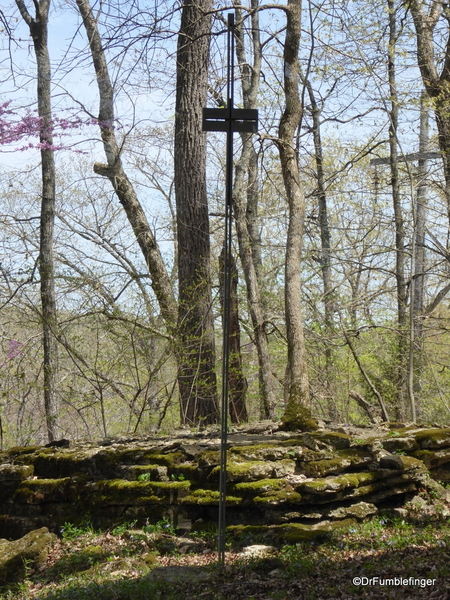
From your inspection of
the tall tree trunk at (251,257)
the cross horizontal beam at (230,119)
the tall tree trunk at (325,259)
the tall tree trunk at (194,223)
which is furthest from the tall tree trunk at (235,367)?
the cross horizontal beam at (230,119)

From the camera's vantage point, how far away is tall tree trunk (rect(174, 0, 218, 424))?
9.30 m

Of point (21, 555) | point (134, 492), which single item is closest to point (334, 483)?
point (134, 492)

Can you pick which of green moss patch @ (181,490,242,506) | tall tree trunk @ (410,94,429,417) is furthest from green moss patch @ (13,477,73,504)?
tall tree trunk @ (410,94,429,417)

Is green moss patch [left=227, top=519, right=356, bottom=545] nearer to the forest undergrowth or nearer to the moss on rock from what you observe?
the forest undergrowth

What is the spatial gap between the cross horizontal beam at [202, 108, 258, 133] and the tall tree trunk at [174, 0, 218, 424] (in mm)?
4290

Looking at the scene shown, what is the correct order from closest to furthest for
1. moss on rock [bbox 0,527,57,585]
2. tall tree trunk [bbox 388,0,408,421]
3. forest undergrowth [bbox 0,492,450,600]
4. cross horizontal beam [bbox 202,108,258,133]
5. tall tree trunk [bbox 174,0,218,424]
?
1. forest undergrowth [bbox 0,492,450,600]
2. cross horizontal beam [bbox 202,108,258,133]
3. moss on rock [bbox 0,527,57,585]
4. tall tree trunk [bbox 174,0,218,424]
5. tall tree trunk [bbox 388,0,408,421]

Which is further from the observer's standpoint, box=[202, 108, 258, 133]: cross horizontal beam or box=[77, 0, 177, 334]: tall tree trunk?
box=[77, 0, 177, 334]: tall tree trunk

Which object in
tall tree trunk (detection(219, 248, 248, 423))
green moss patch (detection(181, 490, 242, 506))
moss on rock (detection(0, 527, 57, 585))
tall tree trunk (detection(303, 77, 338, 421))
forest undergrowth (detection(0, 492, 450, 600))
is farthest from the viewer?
tall tree trunk (detection(303, 77, 338, 421))

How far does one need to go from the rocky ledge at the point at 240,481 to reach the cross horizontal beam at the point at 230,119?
3.02 meters

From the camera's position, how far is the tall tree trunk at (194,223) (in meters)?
9.30

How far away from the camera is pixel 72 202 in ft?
46.3

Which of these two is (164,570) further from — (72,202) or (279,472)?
(72,202)

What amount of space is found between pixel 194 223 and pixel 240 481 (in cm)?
514

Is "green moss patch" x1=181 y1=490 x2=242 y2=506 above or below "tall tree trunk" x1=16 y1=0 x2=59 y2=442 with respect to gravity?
below
